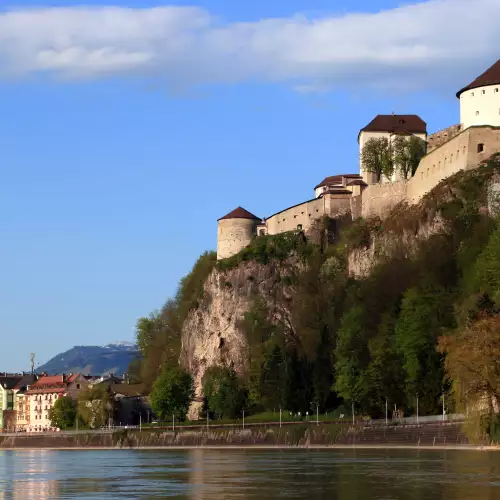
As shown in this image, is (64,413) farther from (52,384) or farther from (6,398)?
(6,398)

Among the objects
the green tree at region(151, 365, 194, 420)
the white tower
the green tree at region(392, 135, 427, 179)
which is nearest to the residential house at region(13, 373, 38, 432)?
the green tree at region(151, 365, 194, 420)

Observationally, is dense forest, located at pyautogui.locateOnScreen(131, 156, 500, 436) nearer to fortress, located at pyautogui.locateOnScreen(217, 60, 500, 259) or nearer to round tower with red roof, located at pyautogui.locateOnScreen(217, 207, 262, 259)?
fortress, located at pyautogui.locateOnScreen(217, 60, 500, 259)

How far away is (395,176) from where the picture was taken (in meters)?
116

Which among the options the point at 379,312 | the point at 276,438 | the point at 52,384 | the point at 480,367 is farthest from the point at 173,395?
the point at 52,384

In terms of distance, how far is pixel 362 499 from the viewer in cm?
3725

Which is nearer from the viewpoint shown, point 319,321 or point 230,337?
point 319,321

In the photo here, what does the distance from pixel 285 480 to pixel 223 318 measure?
7554cm

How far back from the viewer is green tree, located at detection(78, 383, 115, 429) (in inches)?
5310

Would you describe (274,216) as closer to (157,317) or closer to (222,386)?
(222,386)

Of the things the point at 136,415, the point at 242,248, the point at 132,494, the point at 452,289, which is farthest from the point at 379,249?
the point at 132,494

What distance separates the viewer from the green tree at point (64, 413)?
476 feet

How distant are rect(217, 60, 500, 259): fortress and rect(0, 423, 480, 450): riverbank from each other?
2418 centimetres

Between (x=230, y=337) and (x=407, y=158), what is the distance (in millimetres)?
24600

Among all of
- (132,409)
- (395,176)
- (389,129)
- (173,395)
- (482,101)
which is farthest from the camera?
(132,409)
